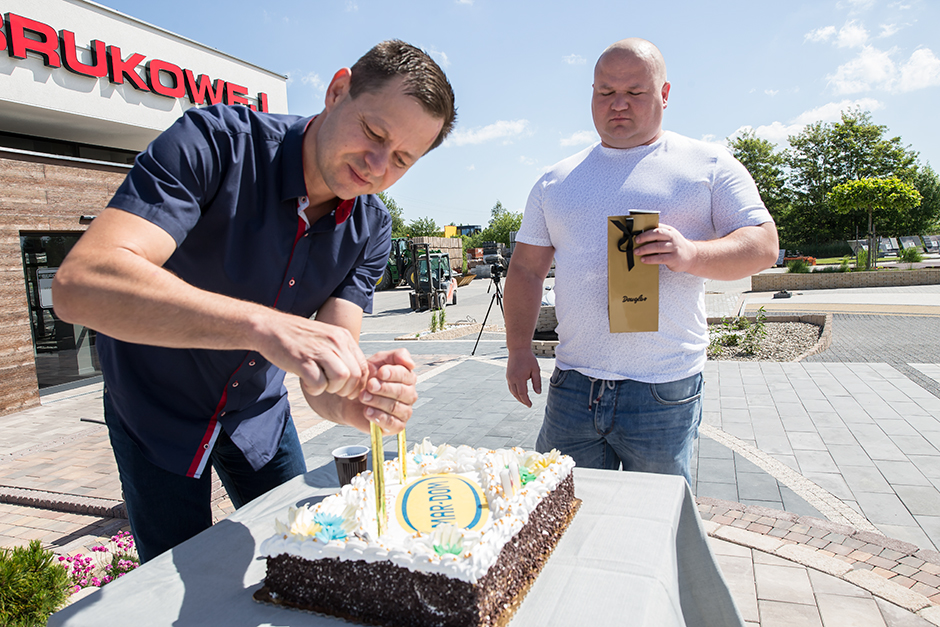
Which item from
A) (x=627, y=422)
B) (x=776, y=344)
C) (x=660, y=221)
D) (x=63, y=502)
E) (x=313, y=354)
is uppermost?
(x=660, y=221)

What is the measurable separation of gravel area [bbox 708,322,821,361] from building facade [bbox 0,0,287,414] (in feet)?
32.3

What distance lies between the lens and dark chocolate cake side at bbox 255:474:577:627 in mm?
1062

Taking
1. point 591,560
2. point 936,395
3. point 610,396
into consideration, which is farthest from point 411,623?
point 936,395

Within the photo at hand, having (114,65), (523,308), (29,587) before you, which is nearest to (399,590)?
(523,308)

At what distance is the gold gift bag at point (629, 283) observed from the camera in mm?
1761

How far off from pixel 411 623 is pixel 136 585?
0.66 meters

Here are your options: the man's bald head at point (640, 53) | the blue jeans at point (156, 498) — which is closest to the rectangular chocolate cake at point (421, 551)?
the blue jeans at point (156, 498)

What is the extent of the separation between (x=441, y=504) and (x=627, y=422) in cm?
94

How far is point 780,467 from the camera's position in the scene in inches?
156

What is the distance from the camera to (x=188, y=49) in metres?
11.8

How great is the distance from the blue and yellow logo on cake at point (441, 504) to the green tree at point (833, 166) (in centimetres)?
3672

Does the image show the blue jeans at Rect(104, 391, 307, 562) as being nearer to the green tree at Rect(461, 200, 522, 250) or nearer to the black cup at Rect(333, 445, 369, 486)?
the black cup at Rect(333, 445, 369, 486)

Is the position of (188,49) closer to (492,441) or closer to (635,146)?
(492,441)

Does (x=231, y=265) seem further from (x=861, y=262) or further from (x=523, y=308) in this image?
(x=861, y=262)
